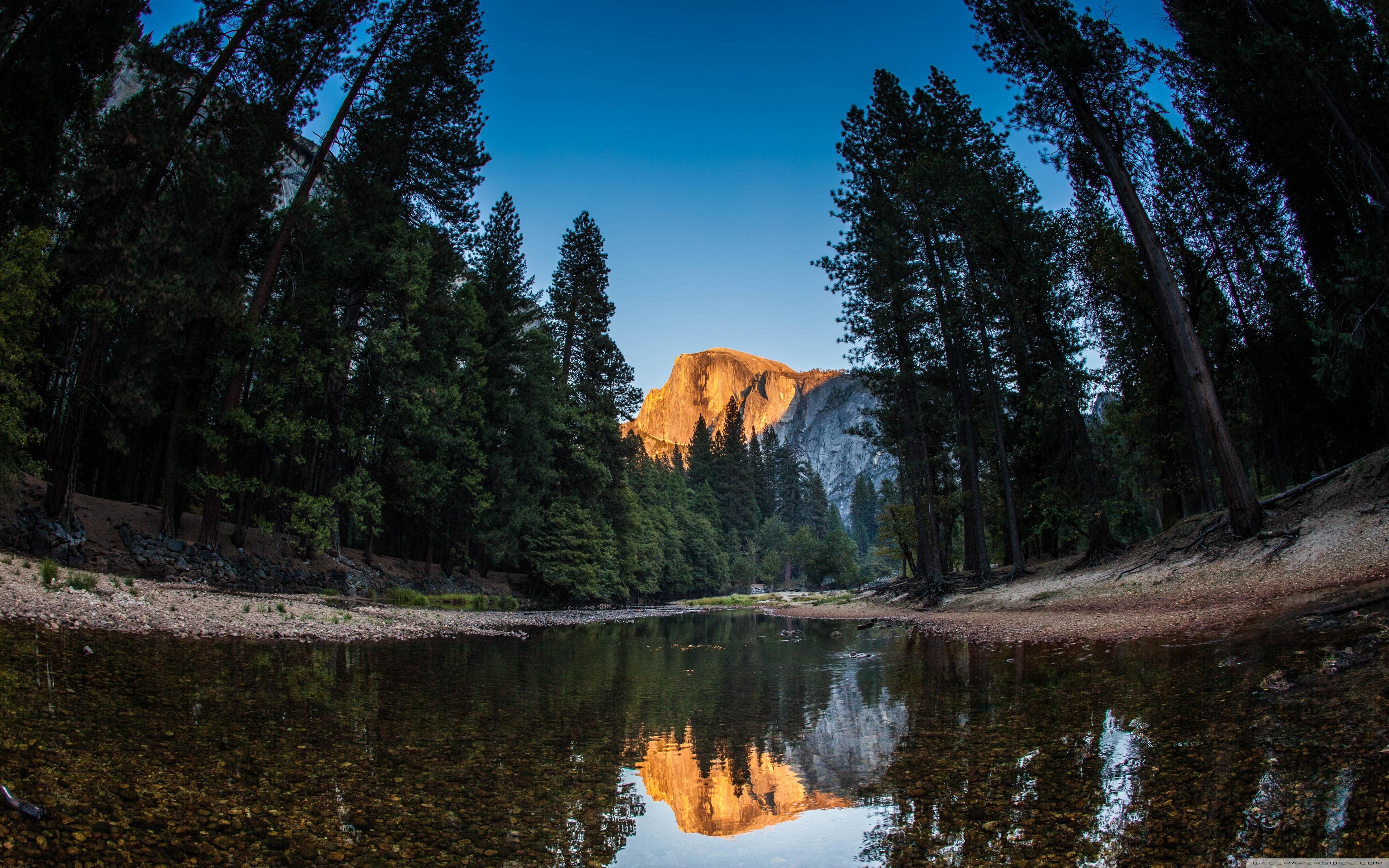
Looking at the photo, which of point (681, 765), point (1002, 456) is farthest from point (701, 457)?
point (681, 765)

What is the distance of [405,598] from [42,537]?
32.1 feet

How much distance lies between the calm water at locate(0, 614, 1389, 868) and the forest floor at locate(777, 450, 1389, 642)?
2.74m

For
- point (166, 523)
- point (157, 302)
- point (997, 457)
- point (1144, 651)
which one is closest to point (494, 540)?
point (166, 523)

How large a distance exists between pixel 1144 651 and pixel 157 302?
2160 cm

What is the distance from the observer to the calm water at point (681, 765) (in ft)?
9.62

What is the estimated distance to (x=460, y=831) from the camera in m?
3.46

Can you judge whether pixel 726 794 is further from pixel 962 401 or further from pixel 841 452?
pixel 841 452

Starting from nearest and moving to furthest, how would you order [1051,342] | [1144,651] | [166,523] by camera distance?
[1144,651]
[166,523]
[1051,342]

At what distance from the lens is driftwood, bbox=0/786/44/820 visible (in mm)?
2639

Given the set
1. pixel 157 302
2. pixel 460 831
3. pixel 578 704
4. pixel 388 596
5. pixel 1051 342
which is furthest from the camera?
pixel 388 596

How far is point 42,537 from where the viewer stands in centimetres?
1502

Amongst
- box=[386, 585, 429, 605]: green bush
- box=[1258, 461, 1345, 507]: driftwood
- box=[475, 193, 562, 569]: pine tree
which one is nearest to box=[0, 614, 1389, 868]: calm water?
box=[1258, 461, 1345, 507]: driftwood

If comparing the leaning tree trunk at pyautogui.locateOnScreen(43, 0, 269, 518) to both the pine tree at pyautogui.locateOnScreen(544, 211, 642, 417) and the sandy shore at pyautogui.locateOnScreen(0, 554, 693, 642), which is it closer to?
the sandy shore at pyautogui.locateOnScreen(0, 554, 693, 642)

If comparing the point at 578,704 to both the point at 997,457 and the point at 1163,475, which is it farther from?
the point at 1163,475
